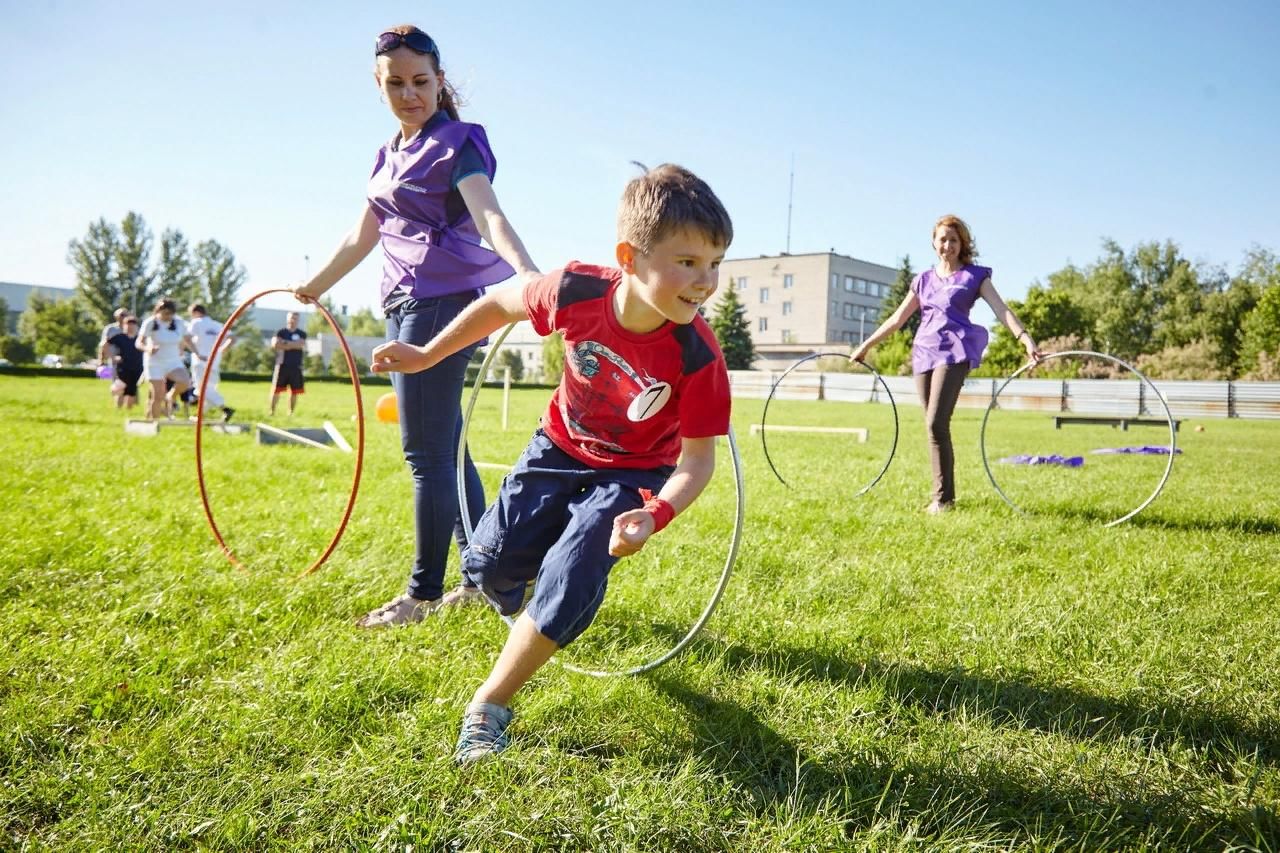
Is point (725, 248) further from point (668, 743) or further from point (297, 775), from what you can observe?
point (297, 775)

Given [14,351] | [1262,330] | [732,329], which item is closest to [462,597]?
[732,329]

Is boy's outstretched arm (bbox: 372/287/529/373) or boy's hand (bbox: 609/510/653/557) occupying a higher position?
boy's outstretched arm (bbox: 372/287/529/373)

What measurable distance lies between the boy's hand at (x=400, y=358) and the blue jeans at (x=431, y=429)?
517 millimetres

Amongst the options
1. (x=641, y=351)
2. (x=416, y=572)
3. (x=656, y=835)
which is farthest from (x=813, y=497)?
(x=656, y=835)

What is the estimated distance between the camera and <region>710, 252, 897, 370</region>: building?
257 ft

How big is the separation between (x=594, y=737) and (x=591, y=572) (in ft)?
1.68

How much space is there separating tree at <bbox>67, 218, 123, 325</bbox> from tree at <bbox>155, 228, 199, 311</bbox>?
354 centimetres

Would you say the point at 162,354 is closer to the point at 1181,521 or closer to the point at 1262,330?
the point at 1181,521

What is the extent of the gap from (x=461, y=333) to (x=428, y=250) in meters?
0.71

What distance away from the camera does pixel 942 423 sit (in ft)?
21.9

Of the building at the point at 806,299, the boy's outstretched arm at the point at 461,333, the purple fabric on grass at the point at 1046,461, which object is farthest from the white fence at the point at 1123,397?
the building at the point at 806,299

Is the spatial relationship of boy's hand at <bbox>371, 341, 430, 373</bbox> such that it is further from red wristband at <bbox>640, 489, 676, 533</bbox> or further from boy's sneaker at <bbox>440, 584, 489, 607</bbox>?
boy's sneaker at <bbox>440, 584, 489, 607</bbox>

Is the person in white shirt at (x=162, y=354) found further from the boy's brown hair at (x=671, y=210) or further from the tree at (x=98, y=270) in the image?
the tree at (x=98, y=270)

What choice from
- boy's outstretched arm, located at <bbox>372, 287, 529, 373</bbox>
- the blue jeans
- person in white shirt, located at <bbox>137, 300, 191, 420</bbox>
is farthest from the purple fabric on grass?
person in white shirt, located at <bbox>137, 300, 191, 420</bbox>
